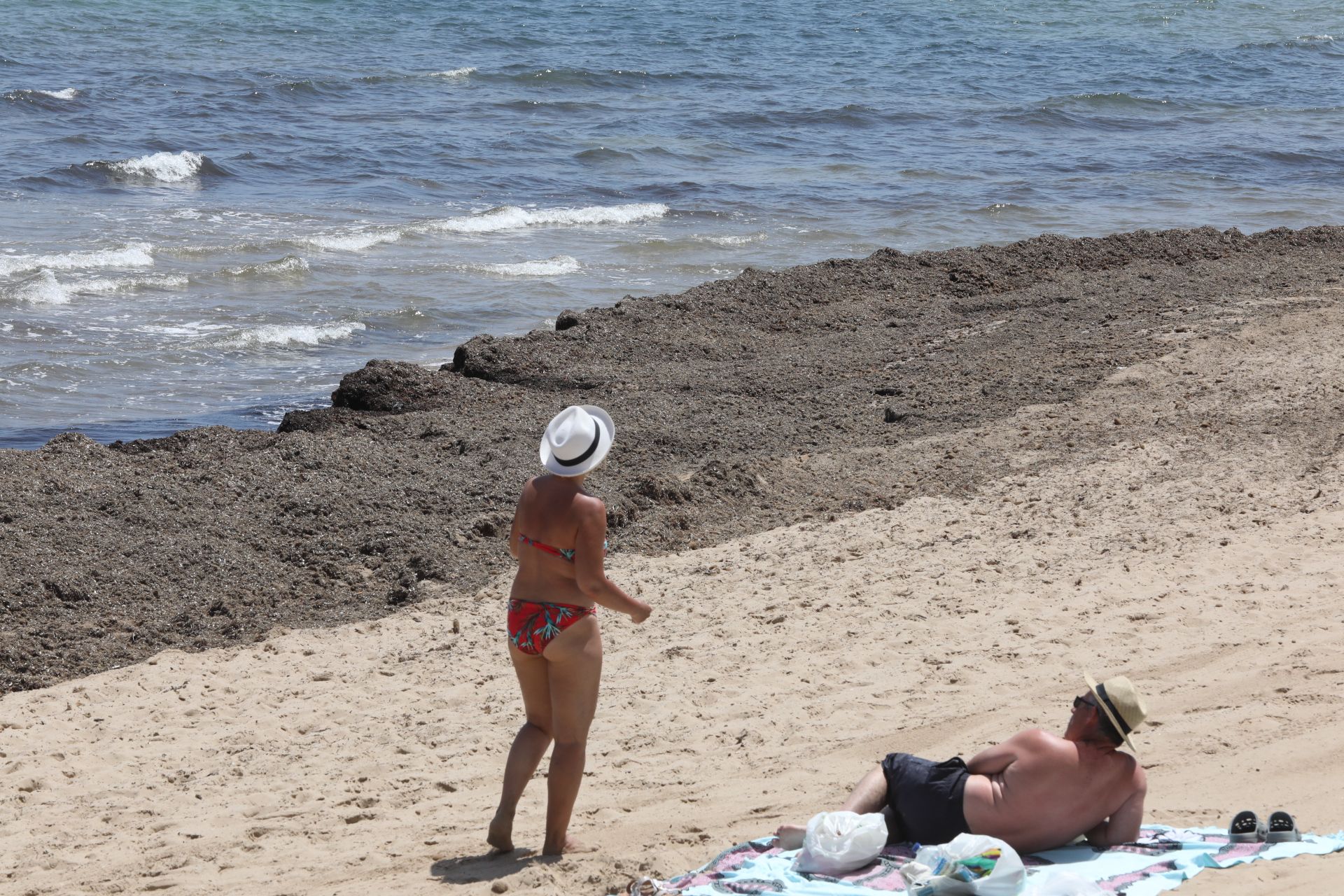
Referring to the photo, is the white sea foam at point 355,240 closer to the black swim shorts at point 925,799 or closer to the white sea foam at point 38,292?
the white sea foam at point 38,292

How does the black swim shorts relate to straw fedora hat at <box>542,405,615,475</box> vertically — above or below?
below

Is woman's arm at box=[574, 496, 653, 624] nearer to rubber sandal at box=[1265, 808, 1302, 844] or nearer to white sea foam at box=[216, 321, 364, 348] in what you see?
rubber sandal at box=[1265, 808, 1302, 844]

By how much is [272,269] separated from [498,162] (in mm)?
7436

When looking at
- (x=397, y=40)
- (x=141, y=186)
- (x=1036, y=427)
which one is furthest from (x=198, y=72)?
(x=1036, y=427)

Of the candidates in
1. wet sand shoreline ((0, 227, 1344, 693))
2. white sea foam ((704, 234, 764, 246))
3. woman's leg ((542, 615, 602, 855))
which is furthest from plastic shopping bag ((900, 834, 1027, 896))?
white sea foam ((704, 234, 764, 246))

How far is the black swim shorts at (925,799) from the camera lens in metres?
4.52

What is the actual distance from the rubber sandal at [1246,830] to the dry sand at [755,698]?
170 mm

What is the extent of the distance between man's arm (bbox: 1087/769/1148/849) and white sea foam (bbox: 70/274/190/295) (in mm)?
13447

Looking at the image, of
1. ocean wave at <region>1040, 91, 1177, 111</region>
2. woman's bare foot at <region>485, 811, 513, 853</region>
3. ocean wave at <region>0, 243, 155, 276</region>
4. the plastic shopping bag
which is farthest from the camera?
ocean wave at <region>1040, 91, 1177, 111</region>

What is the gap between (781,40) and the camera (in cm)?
3719

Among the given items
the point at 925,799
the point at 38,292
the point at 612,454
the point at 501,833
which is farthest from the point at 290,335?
the point at 925,799

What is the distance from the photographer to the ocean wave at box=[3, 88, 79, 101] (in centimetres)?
2514

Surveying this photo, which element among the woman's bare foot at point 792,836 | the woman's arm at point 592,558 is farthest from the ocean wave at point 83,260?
the woman's bare foot at point 792,836

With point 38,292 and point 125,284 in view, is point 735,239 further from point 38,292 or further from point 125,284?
point 38,292
